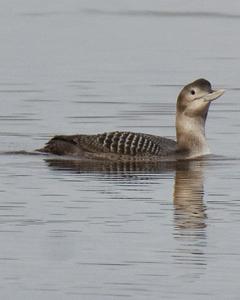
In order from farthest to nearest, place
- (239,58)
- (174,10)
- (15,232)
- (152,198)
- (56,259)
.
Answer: (174,10)
(239,58)
(152,198)
(15,232)
(56,259)

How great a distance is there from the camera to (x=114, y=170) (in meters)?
19.0

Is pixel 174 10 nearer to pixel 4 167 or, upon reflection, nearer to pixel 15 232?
pixel 4 167

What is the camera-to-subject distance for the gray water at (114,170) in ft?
43.0

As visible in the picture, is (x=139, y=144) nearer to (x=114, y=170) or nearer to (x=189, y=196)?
(x=114, y=170)

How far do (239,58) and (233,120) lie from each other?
21.1 feet

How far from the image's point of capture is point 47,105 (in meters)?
23.0

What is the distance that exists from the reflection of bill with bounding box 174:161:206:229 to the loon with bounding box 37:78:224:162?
11.9 inches

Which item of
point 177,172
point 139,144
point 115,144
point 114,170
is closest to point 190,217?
point 177,172

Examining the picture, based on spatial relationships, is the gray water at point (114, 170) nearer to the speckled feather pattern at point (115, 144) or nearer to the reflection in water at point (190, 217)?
the reflection in water at point (190, 217)

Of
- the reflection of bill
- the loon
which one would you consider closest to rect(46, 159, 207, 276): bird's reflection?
the reflection of bill

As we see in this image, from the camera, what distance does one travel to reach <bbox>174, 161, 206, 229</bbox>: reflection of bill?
1522 centimetres

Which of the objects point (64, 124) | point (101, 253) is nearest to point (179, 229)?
point (101, 253)

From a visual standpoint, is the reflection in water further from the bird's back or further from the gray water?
the bird's back

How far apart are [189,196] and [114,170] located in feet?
7.91
